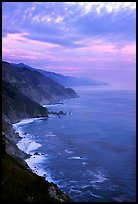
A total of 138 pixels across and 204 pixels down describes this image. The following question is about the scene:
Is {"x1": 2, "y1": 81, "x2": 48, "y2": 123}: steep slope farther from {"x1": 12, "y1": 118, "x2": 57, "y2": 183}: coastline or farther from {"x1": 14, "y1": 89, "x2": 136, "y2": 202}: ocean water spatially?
{"x1": 12, "y1": 118, "x2": 57, "y2": 183}: coastline

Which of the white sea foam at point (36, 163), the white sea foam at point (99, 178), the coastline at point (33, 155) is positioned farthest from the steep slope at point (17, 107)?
the white sea foam at point (99, 178)

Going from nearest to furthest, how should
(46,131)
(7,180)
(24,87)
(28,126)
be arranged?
(7,180)
(46,131)
(28,126)
(24,87)

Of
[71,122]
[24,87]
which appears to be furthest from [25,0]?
[24,87]

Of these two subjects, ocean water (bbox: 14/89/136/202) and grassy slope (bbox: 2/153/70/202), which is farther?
ocean water (bbox: 14/89/136/202)

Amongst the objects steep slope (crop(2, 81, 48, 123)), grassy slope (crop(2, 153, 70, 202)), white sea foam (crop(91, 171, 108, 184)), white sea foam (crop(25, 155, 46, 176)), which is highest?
steep slope (crop(2, 81, 48, 123))

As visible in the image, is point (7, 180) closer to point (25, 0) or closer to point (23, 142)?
point (25, 0)

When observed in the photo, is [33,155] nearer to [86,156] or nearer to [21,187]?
[86,156]

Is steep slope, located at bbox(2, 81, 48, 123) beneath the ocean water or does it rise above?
above

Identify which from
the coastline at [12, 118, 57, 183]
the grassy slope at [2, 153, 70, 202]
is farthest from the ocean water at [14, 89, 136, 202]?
the grassy slope at [2, 153, 70, 202]

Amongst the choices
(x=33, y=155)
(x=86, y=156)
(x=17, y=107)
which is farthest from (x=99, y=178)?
(x=17, y=107)
